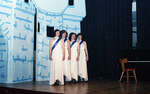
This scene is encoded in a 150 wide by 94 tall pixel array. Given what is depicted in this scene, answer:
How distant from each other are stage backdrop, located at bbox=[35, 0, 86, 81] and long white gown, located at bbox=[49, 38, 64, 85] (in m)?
1.44

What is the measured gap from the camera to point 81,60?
634 centimetres

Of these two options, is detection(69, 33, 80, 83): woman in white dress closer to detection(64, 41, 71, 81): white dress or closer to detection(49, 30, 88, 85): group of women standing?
detection(49, 30, 88, 85): group of women standing

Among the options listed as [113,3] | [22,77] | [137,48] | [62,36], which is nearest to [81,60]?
[62,36]

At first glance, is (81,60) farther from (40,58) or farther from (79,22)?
(79,22)

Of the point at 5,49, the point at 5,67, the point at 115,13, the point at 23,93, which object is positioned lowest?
the point at 23,93

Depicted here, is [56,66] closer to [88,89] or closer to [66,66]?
[66,66]

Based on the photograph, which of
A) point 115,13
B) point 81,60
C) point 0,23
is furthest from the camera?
point 115,13

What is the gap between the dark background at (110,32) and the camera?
7363 millimetres

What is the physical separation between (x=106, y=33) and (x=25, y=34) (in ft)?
9.61

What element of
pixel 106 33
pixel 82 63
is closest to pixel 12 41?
pixel 82 63

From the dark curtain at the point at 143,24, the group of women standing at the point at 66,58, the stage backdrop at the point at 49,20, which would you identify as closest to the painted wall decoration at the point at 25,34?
the stage backdrop at the point at 49,20

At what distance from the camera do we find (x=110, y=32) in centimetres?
783

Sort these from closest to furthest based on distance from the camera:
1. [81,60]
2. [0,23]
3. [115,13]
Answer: [0,23], [81,60], [115,13]

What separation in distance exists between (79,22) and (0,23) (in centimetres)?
307
